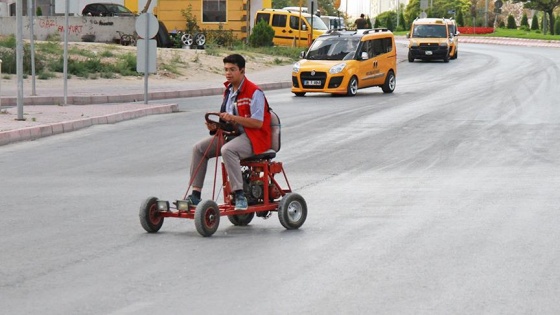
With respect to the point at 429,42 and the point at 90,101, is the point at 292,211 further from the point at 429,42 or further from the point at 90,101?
the point at 429,42

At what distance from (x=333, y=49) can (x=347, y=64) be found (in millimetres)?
1189

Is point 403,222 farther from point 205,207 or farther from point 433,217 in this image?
point 205,207

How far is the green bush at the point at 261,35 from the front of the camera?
2047 inches

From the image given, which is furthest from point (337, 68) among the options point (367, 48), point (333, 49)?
point (367, 48)

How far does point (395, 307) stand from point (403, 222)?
384 cm

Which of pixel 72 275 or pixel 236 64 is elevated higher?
pixel 236 64

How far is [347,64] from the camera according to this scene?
34.2m

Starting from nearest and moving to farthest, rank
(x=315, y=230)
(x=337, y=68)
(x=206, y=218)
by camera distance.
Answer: (x=206, y=218)
(x=315, y=230)
(x=337, y=68)

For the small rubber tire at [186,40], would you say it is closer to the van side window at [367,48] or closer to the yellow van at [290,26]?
the yellow van at [290,26]

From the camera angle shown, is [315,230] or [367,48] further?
[367,48]

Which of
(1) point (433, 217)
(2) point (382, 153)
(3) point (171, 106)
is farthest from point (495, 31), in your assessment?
(1) point (433, 217)

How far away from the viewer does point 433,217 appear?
11945 mm

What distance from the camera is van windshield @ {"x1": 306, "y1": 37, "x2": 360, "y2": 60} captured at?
3488cm

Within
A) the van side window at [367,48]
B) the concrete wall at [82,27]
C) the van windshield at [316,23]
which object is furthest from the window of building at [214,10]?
the van side window at [367,48]
